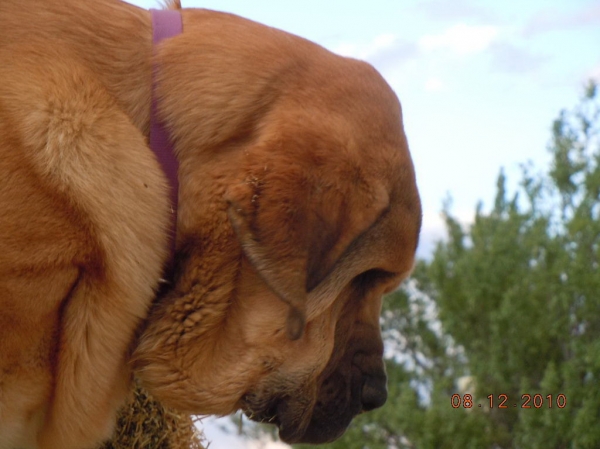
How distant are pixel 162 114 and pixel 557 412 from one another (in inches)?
163

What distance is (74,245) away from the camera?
8.16 feet

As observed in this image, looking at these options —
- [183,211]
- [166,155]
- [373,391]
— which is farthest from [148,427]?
[166,155]

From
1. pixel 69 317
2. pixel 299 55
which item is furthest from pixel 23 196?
pixel 299 55

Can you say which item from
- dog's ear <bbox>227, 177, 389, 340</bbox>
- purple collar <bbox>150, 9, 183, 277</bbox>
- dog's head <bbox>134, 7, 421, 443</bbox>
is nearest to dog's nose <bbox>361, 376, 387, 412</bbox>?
dog's head <bbox>134, 7, 421, 443</bbox>

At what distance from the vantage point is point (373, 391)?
10.2 ft

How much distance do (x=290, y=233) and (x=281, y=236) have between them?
3cm

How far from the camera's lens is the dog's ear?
8.06 ft

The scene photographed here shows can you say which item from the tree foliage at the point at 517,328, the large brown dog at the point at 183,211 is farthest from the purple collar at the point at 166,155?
the tree foliage at the point at 517,328

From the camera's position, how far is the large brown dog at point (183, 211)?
8.09 ft

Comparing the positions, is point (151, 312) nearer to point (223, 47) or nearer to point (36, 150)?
point (36, 150)
